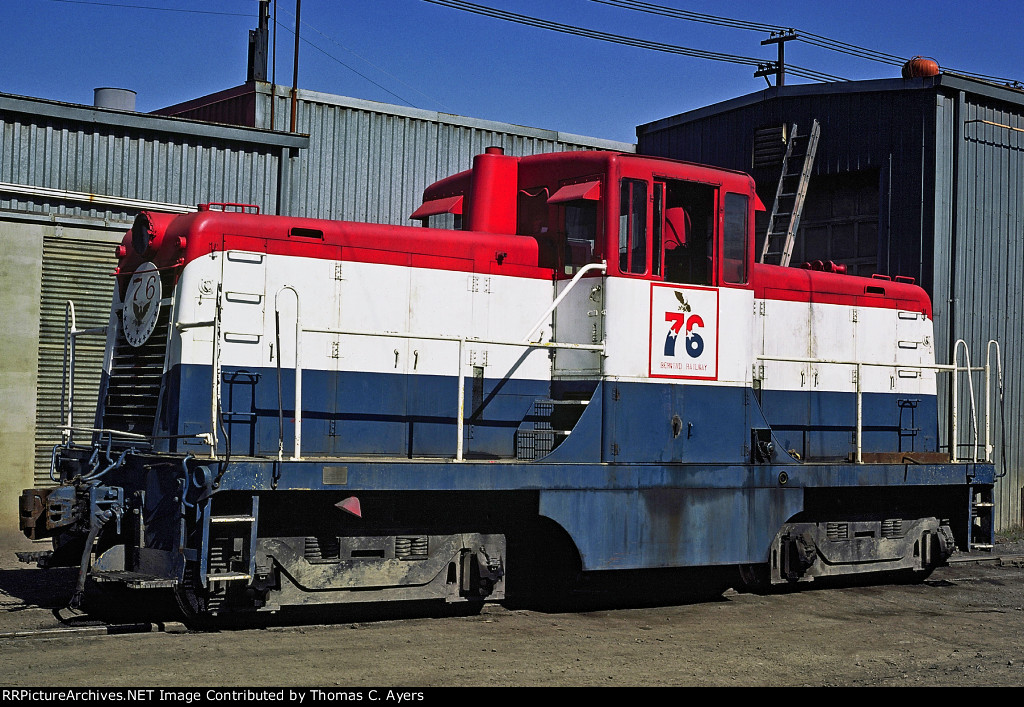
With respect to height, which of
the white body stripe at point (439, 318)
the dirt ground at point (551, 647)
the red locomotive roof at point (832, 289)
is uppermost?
the red locomotive roof at point (832, 289)

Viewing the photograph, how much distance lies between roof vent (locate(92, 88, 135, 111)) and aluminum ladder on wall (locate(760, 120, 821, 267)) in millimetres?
9141

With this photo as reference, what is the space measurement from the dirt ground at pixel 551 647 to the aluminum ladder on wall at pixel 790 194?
6.90 metres

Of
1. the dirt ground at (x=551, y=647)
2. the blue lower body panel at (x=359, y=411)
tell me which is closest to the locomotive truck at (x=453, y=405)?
the blue lower body panel at (x=359, y=411)

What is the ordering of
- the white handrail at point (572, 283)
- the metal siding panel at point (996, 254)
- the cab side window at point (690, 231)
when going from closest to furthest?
1. the white handrail at point (572, 283)
2. the cab side window at point (690, 231)
3. the metal siding panel at point (996, 254)

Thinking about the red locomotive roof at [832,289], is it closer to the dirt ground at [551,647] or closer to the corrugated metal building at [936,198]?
the dirt ground at [551,647]

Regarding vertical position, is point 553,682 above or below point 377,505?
below

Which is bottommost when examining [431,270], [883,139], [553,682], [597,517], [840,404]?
[553,682]

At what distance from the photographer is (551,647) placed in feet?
25.9

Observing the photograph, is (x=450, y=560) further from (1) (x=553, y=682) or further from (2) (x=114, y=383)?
(2) (x=114, y=383)

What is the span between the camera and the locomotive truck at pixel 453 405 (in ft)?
27.1

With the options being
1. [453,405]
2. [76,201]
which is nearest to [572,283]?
[453,405]
